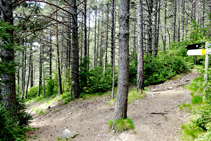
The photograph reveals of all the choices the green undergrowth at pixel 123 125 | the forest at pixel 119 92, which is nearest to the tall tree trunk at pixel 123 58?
the forest at pixel 119 92

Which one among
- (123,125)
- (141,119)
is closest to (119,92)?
(123,125)

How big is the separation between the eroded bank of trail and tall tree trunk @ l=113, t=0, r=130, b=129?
0.77 metres

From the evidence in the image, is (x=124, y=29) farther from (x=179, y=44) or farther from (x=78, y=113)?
(x=179, y=44)

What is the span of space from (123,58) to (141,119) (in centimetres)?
242

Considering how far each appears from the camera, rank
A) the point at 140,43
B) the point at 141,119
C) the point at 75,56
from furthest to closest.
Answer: the point at 75,56, the point at 140,43, the point at 141,119

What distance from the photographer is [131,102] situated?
666 centimetres

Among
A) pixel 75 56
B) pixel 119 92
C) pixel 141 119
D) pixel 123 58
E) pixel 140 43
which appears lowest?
Answer: pixel 141 119

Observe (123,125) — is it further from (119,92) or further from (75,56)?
(75,56)

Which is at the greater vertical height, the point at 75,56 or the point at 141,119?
the point at 75,56

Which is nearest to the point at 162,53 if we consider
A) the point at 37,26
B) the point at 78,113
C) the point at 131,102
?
the point at 131,102

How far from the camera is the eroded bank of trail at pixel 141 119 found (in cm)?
379

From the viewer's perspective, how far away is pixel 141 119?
4707mm

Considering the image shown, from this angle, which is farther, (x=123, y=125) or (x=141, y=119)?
(x=141, y=119)

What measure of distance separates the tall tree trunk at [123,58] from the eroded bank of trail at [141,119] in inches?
30.3
